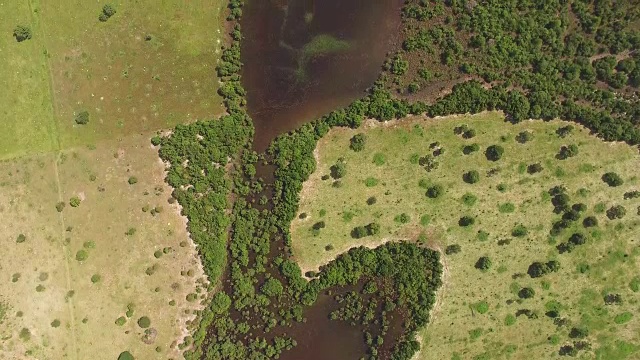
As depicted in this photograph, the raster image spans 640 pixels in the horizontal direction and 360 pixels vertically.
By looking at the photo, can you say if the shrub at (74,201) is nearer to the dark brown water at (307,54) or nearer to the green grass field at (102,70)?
the green grass field at (102,70)

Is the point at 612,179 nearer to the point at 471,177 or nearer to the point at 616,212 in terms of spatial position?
the point at 616,212

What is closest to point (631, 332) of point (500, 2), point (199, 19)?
point (500, 2)

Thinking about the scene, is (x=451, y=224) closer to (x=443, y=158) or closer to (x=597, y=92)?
(x=443, y=158)

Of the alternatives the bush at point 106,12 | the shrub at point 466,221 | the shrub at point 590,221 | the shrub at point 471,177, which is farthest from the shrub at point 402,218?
the bush at point 106,12

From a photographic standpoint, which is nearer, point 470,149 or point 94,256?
point 470,149

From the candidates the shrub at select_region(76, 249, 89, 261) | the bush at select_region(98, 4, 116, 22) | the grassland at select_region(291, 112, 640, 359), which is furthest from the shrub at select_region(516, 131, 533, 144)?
the shrub at select_region(76, 249, 89, 261)

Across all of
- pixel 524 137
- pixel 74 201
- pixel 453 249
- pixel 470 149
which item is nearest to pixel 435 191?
pixel 470 149
